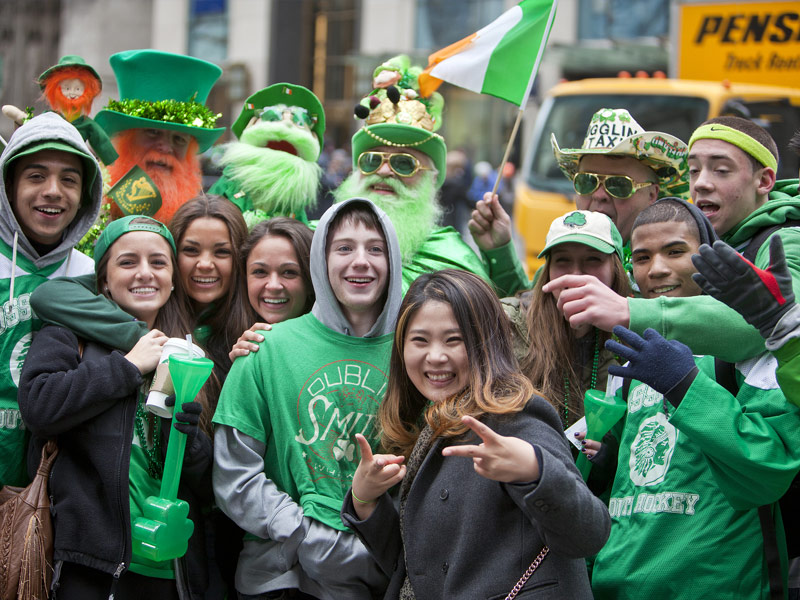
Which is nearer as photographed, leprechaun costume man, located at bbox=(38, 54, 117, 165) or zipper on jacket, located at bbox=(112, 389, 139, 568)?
zipper on jacket, located at bbox=(112, 389, 139, 568)

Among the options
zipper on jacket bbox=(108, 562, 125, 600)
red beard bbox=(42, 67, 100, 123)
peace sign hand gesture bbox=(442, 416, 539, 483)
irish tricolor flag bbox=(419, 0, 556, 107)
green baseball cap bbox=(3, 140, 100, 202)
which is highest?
irish tricolor flag bbox=(419, 0, 556, 107)

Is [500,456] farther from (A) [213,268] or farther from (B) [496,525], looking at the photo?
(A) [213,268]

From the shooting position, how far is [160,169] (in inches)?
179

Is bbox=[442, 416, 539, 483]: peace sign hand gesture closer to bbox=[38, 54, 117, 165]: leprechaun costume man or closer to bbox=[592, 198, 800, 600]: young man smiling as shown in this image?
bbox=[592, 198, 800, 600]: young man smiling

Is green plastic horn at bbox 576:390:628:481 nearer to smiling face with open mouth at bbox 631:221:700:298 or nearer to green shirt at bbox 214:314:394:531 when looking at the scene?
smiling face with open mouth at bbox 631:221:700:298

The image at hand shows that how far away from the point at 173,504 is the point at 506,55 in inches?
94.5

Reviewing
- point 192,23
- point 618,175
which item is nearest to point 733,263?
point 618,175

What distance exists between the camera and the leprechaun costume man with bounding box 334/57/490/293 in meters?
4.18

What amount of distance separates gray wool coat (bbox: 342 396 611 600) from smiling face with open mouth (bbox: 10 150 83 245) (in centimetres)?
168

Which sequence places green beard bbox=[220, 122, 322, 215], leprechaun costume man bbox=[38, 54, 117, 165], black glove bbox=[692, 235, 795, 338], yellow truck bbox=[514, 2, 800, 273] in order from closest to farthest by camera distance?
1. black glove bbox=[692, 235, 795, 338]
2. leprechaun costume man bbox=[38, 54, 117, 165]
3. green beard bbox=[220, 122, 322, 215]
4. yellow truck bbox=[514, 2, 800, 273]

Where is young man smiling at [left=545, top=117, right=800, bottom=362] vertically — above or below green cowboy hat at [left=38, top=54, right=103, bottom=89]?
below

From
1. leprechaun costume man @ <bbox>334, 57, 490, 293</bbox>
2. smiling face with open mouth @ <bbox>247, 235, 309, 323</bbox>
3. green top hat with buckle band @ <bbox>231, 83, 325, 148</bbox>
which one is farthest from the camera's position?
green top hat with buckle band @ <bbox>231, 83, 325, 148</bbox>

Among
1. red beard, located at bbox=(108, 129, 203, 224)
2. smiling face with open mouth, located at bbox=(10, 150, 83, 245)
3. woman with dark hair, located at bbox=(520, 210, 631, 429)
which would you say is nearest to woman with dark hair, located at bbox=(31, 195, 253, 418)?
smiling face with open mouth, located at bbox=(10, 150, 83, 245)

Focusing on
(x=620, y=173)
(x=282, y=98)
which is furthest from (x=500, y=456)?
(x=282, y=98)
